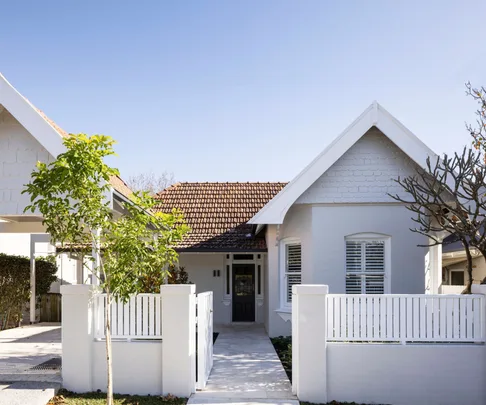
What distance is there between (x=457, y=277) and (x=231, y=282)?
10.9 metres

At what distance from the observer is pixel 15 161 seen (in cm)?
1119

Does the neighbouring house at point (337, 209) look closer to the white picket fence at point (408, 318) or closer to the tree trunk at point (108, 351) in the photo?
the tree trunk at point (108, 351)

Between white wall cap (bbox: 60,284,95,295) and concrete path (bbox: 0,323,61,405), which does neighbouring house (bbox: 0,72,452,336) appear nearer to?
concrete path (bbox: 0,323,61,405)

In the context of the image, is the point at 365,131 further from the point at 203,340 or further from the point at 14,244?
the point at 14,244

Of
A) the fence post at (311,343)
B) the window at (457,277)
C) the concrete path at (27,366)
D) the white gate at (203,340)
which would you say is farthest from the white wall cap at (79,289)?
the window at (457,277)

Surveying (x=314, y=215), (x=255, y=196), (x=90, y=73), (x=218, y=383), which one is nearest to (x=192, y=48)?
(x=90, y=73)

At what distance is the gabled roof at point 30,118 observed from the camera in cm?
1043

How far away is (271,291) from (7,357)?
7192 millimetres

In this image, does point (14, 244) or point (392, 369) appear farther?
point (14, 244)

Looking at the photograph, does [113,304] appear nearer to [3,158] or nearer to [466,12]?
[3,158]

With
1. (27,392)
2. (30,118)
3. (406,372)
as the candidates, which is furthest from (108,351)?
(30,118)

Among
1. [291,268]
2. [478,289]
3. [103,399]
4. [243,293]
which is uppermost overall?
[478,289]

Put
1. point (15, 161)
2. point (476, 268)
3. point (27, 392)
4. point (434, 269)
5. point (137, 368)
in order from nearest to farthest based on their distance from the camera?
point (27, 392) < point (137, 368) < point (15, 161) < point (434, 269) < point (476, 268)

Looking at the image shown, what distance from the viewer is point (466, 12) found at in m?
12.1
